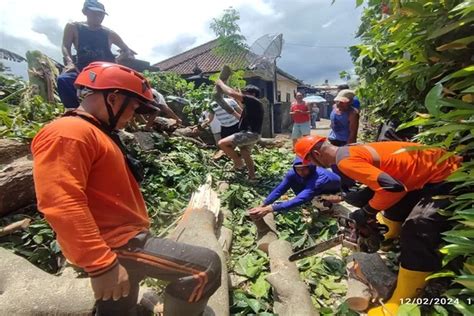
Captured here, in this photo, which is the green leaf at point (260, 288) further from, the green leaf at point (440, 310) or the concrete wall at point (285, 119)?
the concrete wall at point (285, 119)

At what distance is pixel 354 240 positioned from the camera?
3.14 m

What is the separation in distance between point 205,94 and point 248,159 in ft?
16.1

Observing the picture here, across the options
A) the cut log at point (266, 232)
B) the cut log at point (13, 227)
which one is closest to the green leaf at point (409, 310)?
the cut log at point (266, 232)

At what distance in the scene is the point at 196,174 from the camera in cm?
541

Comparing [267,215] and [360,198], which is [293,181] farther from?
[360,198]

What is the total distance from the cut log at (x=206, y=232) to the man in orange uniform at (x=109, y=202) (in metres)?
0.44

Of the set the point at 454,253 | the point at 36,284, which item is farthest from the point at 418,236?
the point at 36,284

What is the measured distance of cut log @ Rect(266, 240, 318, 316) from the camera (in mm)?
2402

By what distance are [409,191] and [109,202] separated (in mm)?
2408

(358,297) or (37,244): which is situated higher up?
(37,244)

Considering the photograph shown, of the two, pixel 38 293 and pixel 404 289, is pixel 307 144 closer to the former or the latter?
pixel 404 289

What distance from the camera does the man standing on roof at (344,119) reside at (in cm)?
548

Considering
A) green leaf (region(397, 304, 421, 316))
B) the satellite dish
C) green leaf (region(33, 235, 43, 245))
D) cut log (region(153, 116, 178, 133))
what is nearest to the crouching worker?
green leaf (region(397, 304, 421, 316))

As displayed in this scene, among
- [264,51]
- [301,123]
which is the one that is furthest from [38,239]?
[264,51]
